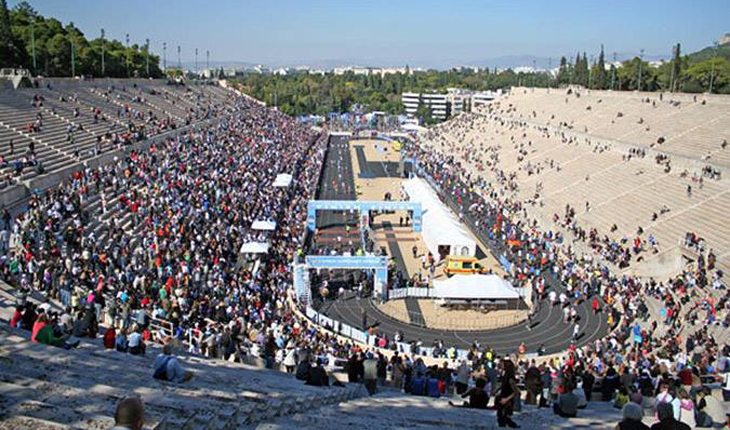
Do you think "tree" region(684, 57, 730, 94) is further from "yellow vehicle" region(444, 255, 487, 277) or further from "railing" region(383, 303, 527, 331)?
"railing" region(383, 303, 527, 331)

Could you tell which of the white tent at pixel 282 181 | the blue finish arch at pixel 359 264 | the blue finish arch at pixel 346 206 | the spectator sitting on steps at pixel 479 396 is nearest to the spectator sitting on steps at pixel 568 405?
the spectator sitting on steps at pixel 479 396

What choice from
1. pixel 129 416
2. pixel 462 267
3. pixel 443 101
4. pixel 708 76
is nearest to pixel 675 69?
pixel 708 76

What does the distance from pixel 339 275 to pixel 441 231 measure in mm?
5410

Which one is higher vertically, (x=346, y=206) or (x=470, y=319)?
(x=346, y=206)

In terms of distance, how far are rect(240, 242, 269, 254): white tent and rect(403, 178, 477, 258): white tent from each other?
24.8 feet

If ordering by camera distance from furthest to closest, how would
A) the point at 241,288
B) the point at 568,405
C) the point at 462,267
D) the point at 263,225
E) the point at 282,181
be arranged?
1. the point at 282,181
2. the point at 263,225
3. the point at 462,267
4. the point at 241,288
5. the point at 568,405

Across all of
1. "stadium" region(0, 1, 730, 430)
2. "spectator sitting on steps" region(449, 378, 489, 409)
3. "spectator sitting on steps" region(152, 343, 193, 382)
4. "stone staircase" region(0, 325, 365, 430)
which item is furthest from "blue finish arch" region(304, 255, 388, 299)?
"spectator sitting on steps" region(152, 343, 193, 382)

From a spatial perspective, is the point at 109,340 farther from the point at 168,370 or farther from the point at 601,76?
the point at 601,76

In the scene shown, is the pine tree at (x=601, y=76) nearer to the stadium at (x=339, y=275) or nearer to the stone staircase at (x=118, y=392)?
the stadium at (x=339, y=275)

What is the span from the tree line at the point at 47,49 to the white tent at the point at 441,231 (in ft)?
109

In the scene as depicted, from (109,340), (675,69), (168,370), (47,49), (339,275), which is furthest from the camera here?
(675,69)

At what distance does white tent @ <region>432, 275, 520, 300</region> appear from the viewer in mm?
22047

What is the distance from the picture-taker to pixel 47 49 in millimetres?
55875

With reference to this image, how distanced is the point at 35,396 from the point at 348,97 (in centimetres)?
13202
